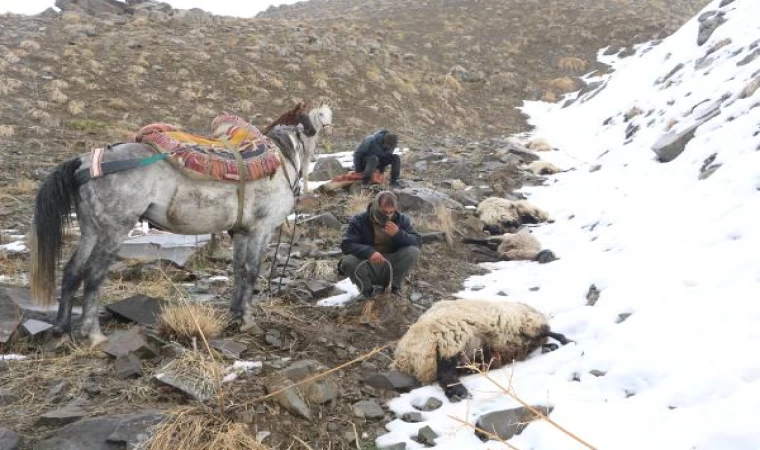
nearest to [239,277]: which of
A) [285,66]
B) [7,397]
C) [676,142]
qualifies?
[7,397]

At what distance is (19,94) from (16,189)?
664 cm

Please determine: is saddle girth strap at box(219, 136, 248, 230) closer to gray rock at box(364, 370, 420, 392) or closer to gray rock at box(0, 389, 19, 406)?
gray rock at box(364, 370, 420, 392)

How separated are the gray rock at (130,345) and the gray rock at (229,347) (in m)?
0.43

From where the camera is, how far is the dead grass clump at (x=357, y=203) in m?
8.68

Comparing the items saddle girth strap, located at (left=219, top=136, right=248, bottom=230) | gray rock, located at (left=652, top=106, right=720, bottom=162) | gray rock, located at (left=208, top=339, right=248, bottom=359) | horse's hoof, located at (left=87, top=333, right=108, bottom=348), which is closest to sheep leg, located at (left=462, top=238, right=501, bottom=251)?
gray rock, located at (left=652, top=106, right=720, bottom=162)

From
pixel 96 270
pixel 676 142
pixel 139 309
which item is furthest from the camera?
pixel 676 142

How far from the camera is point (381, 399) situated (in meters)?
3.98

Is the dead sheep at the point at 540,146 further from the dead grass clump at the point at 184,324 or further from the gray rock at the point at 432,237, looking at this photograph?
the dead grass clump at the point at 184,324

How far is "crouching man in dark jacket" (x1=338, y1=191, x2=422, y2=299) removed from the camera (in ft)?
18.0

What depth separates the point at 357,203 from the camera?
8.90m

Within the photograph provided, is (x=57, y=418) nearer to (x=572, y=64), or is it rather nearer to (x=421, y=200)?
(x=421, y=200)

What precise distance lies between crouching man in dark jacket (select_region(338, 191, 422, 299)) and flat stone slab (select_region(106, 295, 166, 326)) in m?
1.81

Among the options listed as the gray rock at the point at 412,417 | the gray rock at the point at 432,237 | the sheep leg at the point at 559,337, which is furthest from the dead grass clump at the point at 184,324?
the gray rock at the point at 432,237

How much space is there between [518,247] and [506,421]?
14.4 feet
